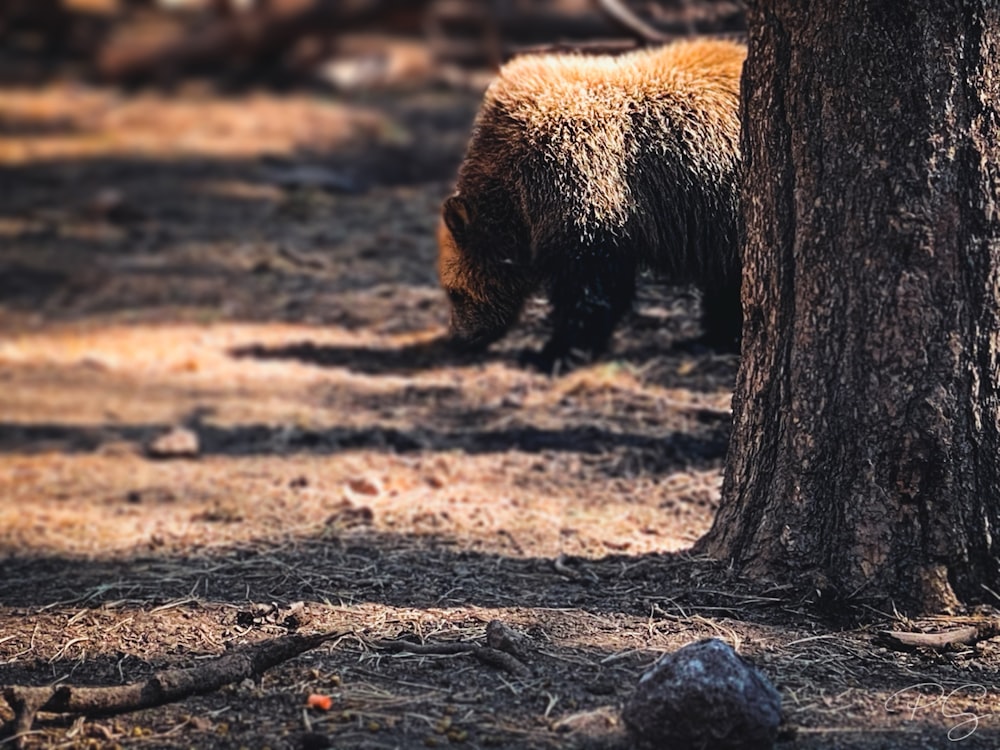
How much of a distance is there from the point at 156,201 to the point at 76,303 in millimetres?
2109

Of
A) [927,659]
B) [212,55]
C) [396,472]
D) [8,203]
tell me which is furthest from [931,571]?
[212,55]

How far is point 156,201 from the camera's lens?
1099 cm

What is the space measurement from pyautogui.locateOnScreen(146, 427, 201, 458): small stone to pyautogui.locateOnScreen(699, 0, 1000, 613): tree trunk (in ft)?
11.8

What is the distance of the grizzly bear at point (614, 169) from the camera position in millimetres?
5441

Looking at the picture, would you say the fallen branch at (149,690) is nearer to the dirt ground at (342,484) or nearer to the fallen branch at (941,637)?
the dirt ground at (342,484)

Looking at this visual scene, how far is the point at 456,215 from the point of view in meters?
6.04

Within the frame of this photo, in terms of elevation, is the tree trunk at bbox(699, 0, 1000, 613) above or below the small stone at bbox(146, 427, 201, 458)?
above

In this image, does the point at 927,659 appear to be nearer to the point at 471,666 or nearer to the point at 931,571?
the point at 931,571

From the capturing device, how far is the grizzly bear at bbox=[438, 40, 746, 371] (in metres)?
5.44

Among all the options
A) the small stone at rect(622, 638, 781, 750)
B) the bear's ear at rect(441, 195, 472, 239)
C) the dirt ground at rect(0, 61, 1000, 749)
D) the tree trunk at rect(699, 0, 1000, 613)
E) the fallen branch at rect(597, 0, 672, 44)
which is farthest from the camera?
the fallen branch at rect(597, 0, 672, 44)

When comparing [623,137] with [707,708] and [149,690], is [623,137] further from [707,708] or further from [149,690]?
[149,690]

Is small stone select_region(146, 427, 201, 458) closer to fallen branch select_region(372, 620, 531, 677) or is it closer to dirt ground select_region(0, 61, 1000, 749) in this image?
dirt ground select_region(0, 61, 1000, 749)

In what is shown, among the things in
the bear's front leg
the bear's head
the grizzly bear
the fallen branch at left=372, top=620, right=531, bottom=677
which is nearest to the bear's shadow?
the bear's head

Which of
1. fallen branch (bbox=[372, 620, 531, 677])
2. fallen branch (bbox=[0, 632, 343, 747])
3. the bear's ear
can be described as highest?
the bear's ear
